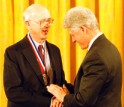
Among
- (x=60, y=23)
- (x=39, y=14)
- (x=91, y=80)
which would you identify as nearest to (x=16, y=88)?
(x=39, y=14)

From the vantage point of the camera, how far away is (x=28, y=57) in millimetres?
2346

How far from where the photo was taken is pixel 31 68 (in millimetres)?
2320

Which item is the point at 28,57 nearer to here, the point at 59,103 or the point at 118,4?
the point at 59,103

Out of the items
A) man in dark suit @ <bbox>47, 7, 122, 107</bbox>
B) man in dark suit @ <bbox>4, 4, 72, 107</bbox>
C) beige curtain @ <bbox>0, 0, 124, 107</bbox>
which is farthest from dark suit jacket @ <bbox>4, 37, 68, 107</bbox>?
beige curtain @ <bbox>0, 0, 124, 107</bbox>

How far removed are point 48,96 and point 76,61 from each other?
0.99m

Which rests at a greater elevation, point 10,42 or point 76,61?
point 10,42

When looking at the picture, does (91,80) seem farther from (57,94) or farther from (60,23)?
(60,23)

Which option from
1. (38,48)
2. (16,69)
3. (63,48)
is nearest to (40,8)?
(38,48)

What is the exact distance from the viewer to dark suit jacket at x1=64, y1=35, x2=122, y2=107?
6.16ft

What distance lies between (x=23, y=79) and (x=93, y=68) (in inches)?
23.8

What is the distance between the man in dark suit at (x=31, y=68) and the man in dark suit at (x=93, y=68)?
331 mm

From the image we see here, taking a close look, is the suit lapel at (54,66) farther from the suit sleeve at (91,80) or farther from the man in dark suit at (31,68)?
the suit sleeve at (91,80)

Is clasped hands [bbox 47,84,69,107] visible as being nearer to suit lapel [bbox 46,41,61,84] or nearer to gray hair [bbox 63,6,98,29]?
suit lapel [bbox 46,41,61,84]

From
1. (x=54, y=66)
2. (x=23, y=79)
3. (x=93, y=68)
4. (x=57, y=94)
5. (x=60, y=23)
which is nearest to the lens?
(x=93, y=68)
